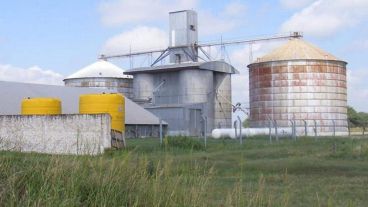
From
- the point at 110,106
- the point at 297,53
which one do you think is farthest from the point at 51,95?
the point at 297,53

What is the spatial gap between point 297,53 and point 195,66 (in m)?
11.5

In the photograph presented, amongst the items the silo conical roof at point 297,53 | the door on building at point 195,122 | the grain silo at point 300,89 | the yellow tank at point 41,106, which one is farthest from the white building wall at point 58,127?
the silo conical roof at point 297,53

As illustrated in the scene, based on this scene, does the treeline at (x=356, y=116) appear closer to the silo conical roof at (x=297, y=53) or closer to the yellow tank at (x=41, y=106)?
the silo conical roof at (x=297, y=53)

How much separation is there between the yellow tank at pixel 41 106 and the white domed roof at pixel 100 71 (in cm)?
4275

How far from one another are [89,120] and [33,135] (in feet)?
10.7

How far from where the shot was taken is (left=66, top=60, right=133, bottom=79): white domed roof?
79188 mm

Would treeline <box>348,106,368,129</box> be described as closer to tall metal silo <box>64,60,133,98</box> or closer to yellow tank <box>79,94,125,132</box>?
tall metal silo <box>64,60,133,98</box>

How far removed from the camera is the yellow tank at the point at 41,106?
1372 inches

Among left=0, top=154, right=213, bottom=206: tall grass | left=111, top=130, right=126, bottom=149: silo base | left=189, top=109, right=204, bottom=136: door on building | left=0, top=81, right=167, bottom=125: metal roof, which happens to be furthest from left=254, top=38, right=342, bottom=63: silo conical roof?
left=0, top=154, right=213, bottom=206: tall grass

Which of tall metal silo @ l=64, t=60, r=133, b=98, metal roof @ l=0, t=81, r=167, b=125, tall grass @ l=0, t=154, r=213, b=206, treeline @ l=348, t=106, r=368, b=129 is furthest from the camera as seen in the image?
treeline @ l=348, t=106, r=368, b=129

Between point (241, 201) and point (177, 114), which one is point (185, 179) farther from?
point (177, 114)

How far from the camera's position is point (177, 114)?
59.5 m

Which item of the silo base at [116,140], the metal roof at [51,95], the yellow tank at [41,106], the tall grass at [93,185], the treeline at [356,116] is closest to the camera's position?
the tall grass at [93,185]

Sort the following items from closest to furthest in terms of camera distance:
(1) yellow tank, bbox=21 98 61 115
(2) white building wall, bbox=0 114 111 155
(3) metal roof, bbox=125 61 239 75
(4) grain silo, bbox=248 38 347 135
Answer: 1. (2) white building wall, bbox=0 114 111 155
2. (1) yellow tank, bbox=21 98 61 115
3. (4) grain silo, bbox=248 38 347 135
4. (3) metal roof, bbox=125 61 239 75
